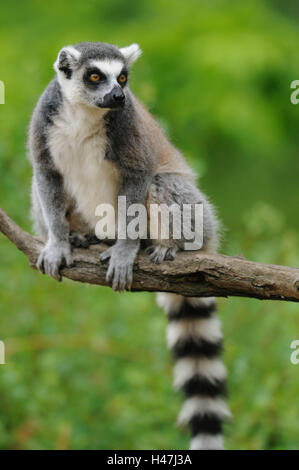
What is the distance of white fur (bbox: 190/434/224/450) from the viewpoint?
4.11m

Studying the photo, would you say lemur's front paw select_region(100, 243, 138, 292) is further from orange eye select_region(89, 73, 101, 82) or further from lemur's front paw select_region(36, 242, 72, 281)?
orange eye select_region(89, 73, 101, 82)

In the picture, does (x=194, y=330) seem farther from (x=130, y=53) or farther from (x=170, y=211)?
(x=130, y=53)

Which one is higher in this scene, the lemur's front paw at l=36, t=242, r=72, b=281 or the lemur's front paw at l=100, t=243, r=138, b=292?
the lemur's front paw at l=36, t=242, r=72, b=281

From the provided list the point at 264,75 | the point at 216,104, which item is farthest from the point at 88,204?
the point at 264,75

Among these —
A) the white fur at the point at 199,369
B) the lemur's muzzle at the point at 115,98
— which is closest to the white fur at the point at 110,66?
the lemur's muzzle at the point at 115,98

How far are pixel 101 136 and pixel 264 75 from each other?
11.2 ft

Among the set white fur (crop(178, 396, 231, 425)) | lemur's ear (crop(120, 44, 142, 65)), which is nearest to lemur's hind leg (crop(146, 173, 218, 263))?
lemur's ear (crop(120, 44, 142, 65))

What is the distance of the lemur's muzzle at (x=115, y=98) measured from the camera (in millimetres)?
3764

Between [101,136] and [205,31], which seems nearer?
[101,136]

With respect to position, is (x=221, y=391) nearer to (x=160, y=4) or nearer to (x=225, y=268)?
(x=225, y=268)

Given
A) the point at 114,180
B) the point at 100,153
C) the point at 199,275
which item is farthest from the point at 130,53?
the point at 199,275

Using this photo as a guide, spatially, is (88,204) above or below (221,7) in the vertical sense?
below

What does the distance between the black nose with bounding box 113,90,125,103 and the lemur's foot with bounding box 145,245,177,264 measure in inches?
30.6
